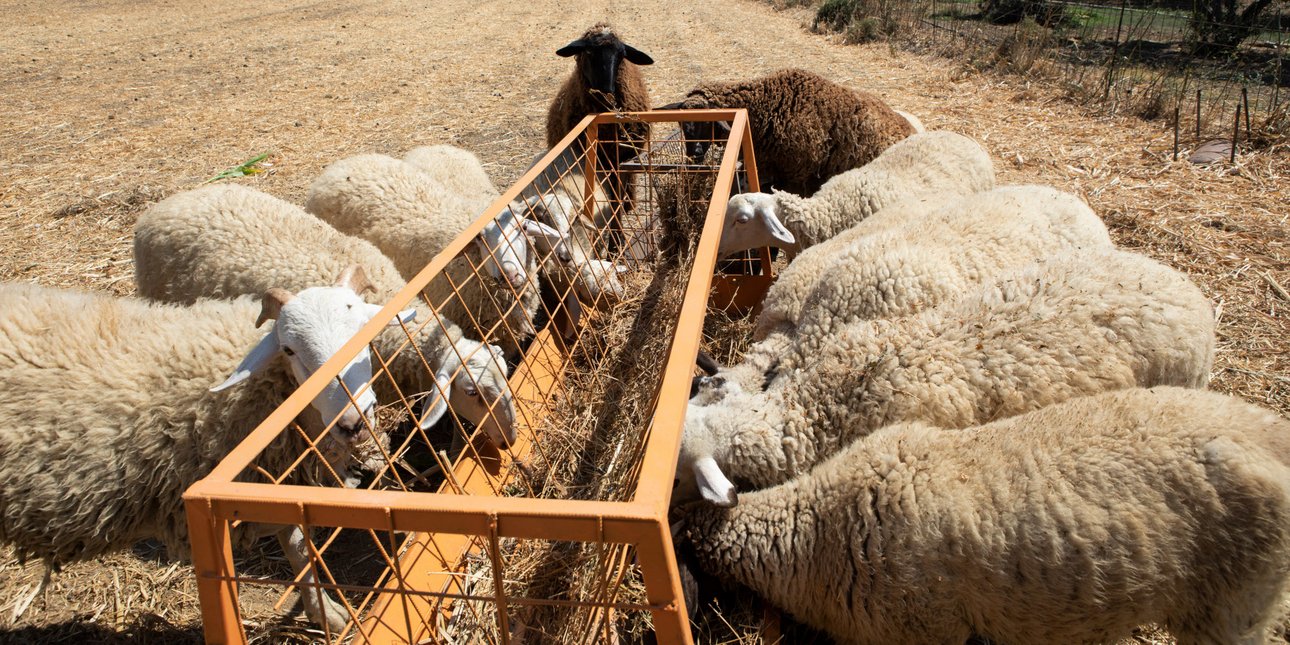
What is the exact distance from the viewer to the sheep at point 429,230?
422 cm

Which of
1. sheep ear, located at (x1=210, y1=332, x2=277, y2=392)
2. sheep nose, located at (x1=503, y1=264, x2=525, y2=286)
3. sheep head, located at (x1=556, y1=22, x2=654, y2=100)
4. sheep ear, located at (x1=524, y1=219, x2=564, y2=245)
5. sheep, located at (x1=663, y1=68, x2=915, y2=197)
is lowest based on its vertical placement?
sheep ear, located at (x1=210, y1=332, x2=277, y2=392)

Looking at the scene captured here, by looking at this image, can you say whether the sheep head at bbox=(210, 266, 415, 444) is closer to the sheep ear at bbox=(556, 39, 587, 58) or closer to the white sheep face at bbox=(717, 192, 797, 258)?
the white sheep face at bbox=(717, 192, 797, 258)

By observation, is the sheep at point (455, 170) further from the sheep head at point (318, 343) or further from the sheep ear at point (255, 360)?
the sheep ear at point (255, 360)

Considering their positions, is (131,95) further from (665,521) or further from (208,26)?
(665,521)

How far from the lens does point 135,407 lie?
2945mm

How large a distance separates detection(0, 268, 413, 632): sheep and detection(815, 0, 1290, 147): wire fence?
7999mm

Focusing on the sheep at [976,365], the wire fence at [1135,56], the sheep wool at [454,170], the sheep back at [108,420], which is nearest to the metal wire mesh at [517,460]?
the sheep back at [108,420]

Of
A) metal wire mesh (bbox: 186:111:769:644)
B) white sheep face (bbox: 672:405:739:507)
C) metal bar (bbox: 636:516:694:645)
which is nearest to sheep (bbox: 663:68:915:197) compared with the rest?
metal wire mesh (bbox: 186:111:769:644)

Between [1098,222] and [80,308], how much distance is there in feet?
17.3

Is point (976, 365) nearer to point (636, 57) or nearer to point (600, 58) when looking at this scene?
point (600, 58)

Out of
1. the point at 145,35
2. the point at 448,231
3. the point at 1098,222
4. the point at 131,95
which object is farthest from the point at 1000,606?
the point at 145,35

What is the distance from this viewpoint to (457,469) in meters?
3.13

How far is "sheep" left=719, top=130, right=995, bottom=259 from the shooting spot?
478 cm

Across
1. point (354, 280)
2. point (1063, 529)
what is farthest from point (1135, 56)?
point (354, 280)
